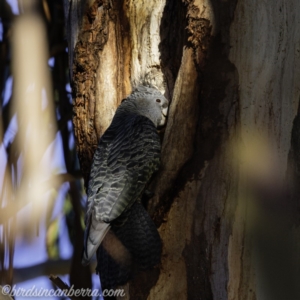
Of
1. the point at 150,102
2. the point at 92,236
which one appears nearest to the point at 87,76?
the point at 150,102

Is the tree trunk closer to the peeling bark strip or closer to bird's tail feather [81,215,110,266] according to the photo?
bird's tail feather [81,215,110,266]

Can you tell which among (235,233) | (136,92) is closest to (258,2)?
(136,92)

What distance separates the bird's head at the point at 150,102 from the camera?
2.96 meters

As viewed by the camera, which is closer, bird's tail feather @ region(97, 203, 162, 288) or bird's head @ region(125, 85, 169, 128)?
bird's tail feather @ region(97, 203, 162, 288)

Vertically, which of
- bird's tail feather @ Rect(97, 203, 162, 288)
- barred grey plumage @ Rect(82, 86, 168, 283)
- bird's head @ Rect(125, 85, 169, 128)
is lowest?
bird's tail feather @ Rect(97, 203, 162, 288)

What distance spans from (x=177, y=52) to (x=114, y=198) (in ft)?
2.78

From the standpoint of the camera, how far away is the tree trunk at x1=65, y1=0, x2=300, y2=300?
2.34 metres

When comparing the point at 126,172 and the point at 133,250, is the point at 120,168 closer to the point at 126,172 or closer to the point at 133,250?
the point at 126,172

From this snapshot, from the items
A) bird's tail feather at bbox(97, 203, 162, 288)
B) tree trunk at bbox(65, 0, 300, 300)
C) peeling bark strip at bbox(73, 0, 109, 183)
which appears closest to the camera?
tree trunk at bbox(65, 0, 300, 300)

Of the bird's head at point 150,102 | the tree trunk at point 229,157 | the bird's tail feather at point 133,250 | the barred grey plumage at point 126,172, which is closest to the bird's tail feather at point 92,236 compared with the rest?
the barred grey plumage at point 126,172

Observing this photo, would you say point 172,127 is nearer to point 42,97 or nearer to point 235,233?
point 235,233

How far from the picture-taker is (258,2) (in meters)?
2.53

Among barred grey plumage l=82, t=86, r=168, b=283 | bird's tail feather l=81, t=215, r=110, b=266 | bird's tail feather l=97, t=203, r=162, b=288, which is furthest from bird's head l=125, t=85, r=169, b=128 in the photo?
bird's tail feather l=81, t=215, r=110, b=266

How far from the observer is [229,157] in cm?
245
